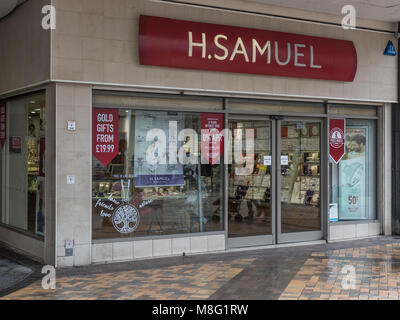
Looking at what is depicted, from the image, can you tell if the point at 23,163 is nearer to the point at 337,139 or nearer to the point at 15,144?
the point at 15,144

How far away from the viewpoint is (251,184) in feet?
32.0

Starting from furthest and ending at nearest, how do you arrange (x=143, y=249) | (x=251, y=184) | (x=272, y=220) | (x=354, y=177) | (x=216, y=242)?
(x=354, y=177)
(x=272, y=220)
(x=251, y=184)
(x=216, y=242)
(x=143, y=249)

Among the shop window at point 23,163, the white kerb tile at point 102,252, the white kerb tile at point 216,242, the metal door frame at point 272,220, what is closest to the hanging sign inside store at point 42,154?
the shop window at point 23,163

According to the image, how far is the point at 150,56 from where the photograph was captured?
27.4 feet

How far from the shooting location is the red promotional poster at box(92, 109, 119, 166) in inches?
329

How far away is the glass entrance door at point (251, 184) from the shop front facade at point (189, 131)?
26mm

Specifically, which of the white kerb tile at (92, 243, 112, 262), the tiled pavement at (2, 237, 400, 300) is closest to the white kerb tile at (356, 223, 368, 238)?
the tiled pavement at (2, 237, 400, 300)

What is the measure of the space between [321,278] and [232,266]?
1.44m

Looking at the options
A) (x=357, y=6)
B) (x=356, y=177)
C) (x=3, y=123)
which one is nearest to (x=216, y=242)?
(x=356, y=177)

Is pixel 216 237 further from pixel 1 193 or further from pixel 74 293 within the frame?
pixel 1 193

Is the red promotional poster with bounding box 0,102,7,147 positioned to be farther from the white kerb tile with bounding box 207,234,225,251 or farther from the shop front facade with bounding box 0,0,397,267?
the white kerb tile with bounding box 207,234,225,251

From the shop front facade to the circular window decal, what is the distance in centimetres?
2

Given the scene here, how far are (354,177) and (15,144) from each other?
6.72 metres

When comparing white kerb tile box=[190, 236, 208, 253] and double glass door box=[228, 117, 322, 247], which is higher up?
double glass door box=[228, 117, 322, 247]
